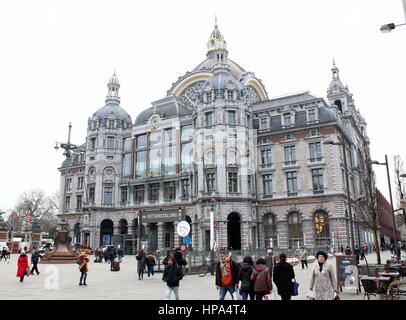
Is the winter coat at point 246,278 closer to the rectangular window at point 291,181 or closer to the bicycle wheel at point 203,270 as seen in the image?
the bicycle wheel at point 203,270

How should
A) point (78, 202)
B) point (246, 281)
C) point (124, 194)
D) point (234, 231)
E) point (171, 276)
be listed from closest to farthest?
point (246, 281) < point (171, 276) < point (234, 231) < point (124, 194) < point (78, 202)

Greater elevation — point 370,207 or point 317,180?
point 317,180

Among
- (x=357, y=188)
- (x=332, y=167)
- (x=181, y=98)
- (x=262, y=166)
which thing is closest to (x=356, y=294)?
(x=332, y=167)

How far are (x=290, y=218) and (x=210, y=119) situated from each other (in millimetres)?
17800

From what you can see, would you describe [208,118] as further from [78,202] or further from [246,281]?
[246,281]

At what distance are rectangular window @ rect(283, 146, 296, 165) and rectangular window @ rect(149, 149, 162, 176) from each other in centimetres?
2050

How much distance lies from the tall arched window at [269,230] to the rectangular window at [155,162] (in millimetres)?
19100

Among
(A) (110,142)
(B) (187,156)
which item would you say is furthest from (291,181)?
(A) (110,142)

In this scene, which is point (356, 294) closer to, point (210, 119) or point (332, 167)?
point (332, 167)

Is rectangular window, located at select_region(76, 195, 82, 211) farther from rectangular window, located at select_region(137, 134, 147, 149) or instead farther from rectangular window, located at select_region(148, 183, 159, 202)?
rectangular window, located at select_region(137, 134, 147, 149)

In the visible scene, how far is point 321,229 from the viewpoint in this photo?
49.3 meters

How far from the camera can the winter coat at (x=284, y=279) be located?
10.1 m

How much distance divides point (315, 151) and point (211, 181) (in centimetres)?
1498

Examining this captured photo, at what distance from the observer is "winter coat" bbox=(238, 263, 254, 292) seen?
10.8 m
